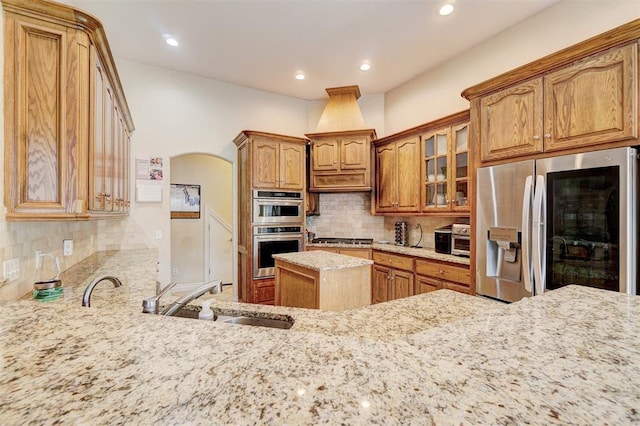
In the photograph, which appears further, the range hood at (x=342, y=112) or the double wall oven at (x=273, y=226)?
the range hood at (x=342, y=112)

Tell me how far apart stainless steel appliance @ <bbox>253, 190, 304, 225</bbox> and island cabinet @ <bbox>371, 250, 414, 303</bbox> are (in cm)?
124

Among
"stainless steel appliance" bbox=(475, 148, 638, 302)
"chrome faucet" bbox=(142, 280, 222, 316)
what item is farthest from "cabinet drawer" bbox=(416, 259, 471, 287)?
"chrome faucet" bbox=(142, 280, 222, 316)

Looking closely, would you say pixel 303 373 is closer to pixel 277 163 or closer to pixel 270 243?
pixel 270 243

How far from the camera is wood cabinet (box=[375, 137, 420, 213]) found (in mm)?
3736

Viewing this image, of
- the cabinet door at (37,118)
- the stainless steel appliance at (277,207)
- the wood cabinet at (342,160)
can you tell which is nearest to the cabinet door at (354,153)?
the wood cabinet at (342,160)

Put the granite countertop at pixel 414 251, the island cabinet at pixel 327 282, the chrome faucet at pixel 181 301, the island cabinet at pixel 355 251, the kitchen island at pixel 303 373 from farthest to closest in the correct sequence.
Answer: the island cabinet at pixel 355 251 < the granite countertop at pixel 414 251 < the island cabinet at pixel 327 282 < the chrome faucet at pixel 181 301 < the kitchen island at pixel 303 373

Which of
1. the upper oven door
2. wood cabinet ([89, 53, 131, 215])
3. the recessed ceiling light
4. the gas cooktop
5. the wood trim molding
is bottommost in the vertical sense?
the gas cooktop

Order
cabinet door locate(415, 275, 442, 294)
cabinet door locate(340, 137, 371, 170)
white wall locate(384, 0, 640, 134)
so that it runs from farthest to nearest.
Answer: cabinet door locate(340, 137, 371, 170), cabinet door locate(415, 275, 442, 294), white wall locate(384, 0, 640, 134)

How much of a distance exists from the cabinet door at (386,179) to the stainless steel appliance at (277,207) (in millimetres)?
1150

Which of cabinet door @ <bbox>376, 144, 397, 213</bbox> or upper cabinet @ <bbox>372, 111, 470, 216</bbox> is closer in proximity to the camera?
upper cabinet @ <bbox>372, 111, 470, 216</bbox>

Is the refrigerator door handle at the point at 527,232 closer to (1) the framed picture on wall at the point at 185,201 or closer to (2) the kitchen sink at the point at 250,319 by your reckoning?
(2) the kitchen sink at the point at 250,319

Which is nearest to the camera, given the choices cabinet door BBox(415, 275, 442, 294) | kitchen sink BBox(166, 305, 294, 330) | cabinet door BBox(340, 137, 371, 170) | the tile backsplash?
kitchen sink BBox(166, 305, 294, 330)

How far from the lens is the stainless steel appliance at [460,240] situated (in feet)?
9.93

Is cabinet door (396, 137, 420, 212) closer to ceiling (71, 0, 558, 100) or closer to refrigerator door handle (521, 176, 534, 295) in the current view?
ceiling (71, 0, 558, 100)
